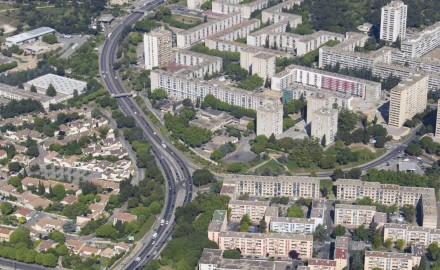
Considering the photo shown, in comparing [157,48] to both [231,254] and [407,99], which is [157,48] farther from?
[231,254]

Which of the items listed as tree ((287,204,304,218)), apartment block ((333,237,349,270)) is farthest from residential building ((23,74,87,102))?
apartment block ((333,237,349,270))

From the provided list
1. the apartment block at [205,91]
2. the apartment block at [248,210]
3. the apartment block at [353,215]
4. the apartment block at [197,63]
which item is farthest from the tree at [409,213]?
the apartment block at [197,63]

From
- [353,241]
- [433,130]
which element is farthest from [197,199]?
[433,130]

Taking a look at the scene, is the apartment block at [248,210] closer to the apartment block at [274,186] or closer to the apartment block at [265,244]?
the apartment block at [274,186]

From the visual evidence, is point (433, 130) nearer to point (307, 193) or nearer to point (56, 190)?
point (307, 193)

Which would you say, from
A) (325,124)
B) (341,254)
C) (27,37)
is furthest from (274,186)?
(27,37)

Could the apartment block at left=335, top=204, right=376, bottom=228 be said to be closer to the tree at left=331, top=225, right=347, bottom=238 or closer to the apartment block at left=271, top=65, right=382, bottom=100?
the tree at left=331, top=225, right=347, bottom=238
